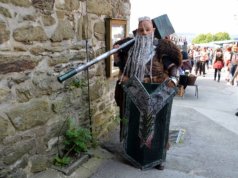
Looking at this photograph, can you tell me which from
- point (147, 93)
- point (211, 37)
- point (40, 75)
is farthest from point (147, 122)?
point (211, 37)

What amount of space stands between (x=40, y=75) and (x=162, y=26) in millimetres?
1698

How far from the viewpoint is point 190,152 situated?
12.6 feet

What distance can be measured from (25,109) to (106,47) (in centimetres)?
172

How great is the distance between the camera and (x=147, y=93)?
296 cm

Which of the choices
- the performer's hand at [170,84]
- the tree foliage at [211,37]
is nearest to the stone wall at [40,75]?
the performer's hand at [170,84]

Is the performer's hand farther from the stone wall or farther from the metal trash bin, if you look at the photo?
the stone wall

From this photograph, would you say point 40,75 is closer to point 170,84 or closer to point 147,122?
point 147,122

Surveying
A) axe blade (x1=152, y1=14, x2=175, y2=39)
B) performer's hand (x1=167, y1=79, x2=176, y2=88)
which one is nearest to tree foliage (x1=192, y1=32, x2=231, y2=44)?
axe blade (x1=152, y1=14, x2=175, y2=39)

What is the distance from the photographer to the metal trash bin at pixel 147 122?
3.00m

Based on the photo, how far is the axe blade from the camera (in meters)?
3.68

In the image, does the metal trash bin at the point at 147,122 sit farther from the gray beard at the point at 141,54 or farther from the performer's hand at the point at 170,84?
the gray beard at the point at 141,54

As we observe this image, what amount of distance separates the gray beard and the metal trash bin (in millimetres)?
223

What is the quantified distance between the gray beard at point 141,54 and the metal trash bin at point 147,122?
22 cm

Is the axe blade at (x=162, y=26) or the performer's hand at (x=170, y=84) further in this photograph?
the axe blade at (x=162, y=26)
